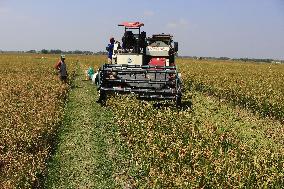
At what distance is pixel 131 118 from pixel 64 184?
167 inches

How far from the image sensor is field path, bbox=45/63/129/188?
7.90 m

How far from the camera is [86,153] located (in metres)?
9.55

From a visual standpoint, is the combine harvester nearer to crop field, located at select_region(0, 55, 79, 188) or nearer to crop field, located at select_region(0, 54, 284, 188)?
crop field, located at select_region(0, 54, 284, 188)

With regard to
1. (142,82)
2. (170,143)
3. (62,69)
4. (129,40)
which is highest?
(129,40)

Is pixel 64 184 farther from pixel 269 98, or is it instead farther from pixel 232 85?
pixel 232 85

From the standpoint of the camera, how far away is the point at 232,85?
21.3m

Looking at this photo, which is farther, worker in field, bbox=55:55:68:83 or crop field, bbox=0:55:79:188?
worker in field, bbox=55:55:68:83

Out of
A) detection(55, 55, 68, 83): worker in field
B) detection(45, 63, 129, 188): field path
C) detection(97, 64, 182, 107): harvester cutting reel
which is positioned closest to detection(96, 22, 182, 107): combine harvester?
detection(97, 64, 182, 107): harvester cutting reel

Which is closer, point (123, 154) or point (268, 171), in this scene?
point (268, 171)

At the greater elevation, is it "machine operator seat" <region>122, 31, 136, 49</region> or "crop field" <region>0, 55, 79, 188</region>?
"machine operator seat" <region>122, 31, 136, 49</region>

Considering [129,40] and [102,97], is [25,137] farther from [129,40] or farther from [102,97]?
[129,40]

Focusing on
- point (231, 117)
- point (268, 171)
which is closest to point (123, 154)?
point (268, 171)

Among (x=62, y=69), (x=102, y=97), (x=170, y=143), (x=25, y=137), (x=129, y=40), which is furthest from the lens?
(x=62, y=69)

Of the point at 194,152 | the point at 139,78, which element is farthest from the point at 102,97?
the point at 194,152
